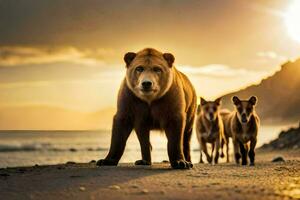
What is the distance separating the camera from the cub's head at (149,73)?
975 centimetres

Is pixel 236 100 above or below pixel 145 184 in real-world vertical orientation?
above

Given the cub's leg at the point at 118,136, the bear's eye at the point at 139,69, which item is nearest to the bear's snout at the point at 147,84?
the bear's eye at the point at 139,69

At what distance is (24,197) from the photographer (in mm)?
7172

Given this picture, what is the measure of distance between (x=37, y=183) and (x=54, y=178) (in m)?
0.51

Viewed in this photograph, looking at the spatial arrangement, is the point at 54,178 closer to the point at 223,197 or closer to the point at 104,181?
the point at 104,181

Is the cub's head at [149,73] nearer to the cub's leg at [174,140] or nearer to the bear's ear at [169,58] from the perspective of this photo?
the bear's ear at [169,58]

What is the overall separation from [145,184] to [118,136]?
281 cm

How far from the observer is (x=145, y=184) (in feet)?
26.2

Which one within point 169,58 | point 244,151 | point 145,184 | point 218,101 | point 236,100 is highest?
point 218,101

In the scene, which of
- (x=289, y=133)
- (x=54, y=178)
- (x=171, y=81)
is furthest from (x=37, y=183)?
(x=289, y=133)

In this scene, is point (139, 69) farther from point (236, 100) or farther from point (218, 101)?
point (218, 101)

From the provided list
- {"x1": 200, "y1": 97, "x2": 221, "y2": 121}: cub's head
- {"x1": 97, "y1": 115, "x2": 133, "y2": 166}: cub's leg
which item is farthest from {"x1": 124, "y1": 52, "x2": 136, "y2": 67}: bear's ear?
{"x1": 200, "y1": 97, "x2": 221, "y2": 121}: cub's head

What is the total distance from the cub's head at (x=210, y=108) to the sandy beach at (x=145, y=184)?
8.40m

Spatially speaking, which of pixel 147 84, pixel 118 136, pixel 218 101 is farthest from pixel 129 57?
pixel 218 101
